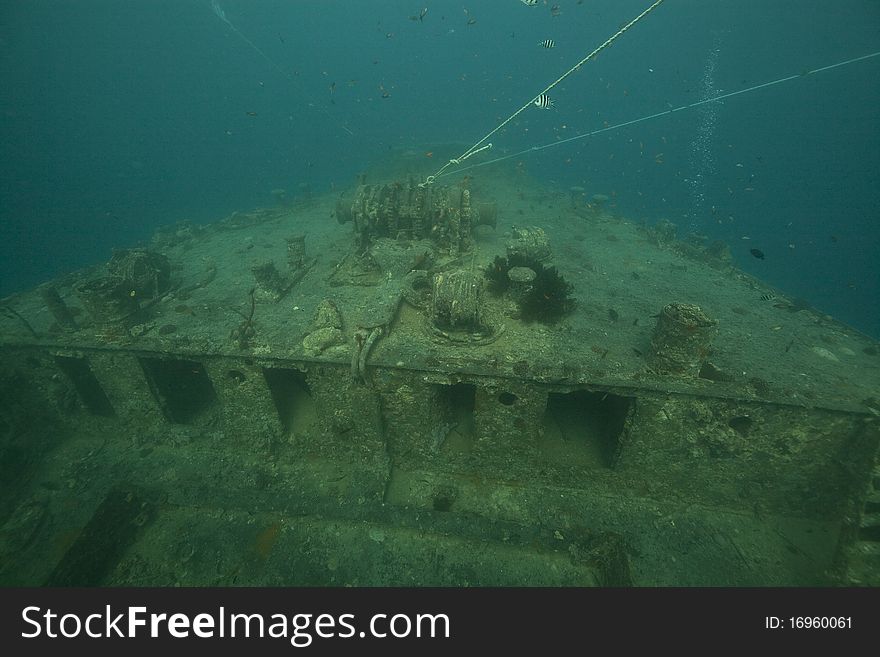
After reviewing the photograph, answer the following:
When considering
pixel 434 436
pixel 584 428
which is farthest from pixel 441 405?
pixel 584 428

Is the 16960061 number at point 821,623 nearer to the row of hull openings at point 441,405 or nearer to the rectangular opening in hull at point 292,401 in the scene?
the row of hull openings at point 441,405

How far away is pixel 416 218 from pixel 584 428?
272 inches

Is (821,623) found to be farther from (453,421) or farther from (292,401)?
(292,401)

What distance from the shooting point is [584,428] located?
762cm

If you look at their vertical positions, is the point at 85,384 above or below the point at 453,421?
above

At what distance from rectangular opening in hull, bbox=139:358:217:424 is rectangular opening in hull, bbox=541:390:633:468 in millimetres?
7747

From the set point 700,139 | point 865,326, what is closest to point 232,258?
point 865,326

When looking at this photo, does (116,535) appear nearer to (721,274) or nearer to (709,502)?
(709,502)

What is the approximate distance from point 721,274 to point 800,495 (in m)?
6.48

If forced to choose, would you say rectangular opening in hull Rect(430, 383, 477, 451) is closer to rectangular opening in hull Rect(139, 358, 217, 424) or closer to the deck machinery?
the deck machinery

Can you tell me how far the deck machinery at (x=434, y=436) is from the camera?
5.59 metres

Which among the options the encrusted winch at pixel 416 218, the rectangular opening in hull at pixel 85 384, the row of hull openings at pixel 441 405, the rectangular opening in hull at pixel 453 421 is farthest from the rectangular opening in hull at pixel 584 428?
the rectangular opening in hull at pixel 85 384

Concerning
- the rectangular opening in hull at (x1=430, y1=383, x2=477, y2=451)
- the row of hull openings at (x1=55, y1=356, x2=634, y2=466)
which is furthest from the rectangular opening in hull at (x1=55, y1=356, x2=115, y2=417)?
the rectangular opening in hull at (x1=430, y1=383, x2=477, y2=451)

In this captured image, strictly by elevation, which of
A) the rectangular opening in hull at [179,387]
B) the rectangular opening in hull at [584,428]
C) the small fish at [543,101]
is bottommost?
the rectangular opening in hull at [584,428]
